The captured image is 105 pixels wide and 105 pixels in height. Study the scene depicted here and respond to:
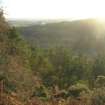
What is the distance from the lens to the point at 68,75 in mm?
38219

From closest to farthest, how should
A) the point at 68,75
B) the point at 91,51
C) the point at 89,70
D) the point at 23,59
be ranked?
the point at 23,59
the point at 68,75
the point at 89,70
the point at 91,51

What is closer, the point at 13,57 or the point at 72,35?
the point at 13,57

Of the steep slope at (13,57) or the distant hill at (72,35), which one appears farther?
the distant hill at (72,35)

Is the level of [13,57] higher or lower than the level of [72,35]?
higher

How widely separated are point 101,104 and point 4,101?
3.52 meters

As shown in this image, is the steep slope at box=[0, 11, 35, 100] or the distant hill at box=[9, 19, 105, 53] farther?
the distant hill at box=[9, 19, 105, 53]

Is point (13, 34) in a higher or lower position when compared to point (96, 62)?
higher

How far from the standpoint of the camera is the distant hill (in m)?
135

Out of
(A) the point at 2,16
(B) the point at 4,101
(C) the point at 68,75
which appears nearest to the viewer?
(B) the point at 4,101

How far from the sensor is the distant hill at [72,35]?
442ft

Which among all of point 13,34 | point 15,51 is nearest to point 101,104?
point 15,51

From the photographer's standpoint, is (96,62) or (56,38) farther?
(56,38)

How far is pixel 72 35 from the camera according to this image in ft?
543

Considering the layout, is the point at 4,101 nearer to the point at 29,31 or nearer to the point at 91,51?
the point at 91,51
